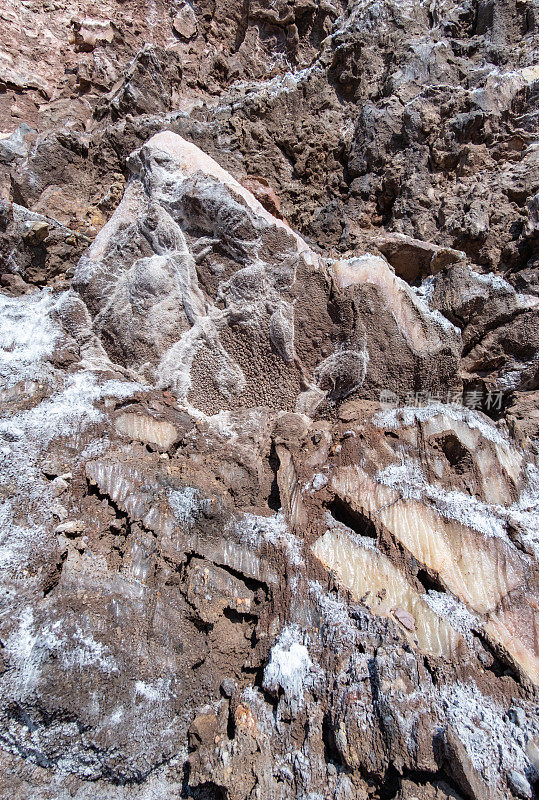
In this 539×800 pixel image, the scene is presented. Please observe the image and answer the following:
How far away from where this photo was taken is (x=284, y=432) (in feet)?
9.15

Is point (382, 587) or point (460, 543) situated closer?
point (382, 587)

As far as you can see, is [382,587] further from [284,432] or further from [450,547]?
[284,432]

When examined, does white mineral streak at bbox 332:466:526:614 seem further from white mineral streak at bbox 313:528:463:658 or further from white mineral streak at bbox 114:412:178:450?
white mineral streak at bbox 114:412:178:450

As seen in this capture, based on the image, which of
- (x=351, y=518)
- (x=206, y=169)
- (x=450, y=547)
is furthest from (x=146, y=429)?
(x=206, y=169)

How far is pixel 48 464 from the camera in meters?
2.39

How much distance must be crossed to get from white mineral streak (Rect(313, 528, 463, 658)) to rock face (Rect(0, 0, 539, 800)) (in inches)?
0.5

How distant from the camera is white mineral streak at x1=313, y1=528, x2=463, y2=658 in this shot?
6.59 ft

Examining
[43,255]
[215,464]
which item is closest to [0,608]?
[215,464]

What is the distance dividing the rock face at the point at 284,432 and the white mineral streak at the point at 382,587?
14 millimetres

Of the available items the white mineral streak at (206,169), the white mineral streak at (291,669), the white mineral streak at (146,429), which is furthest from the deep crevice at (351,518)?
the white mineral streak at (206,169)

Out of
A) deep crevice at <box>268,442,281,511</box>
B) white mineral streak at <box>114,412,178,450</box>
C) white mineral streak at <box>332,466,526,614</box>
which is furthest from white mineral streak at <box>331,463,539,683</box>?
white mineral streak at <box>114,412,178,450</box>

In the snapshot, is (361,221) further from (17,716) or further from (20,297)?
(17,716)

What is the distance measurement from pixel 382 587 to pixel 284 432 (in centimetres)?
105

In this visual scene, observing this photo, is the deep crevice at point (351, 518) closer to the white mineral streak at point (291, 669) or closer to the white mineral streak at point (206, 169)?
the white mineral streak at point (291, 669)
